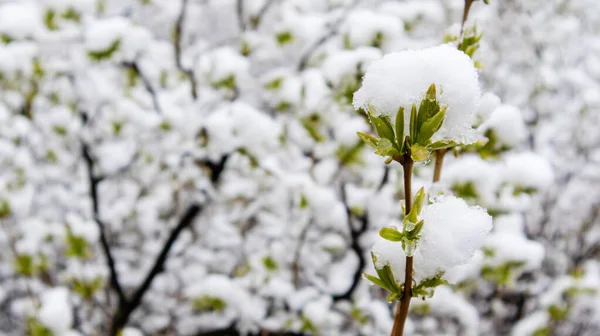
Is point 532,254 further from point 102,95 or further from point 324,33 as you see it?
point 102,95

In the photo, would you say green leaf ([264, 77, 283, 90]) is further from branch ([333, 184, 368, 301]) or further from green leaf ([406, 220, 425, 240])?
green leaf ([406, 220, 425, 240])

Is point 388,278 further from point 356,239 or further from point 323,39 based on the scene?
point 323,39

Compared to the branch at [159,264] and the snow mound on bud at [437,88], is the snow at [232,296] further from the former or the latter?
the snow mound on bud at [437,88]

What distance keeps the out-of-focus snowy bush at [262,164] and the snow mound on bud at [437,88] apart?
0.48 ft

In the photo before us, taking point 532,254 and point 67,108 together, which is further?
point 67,108

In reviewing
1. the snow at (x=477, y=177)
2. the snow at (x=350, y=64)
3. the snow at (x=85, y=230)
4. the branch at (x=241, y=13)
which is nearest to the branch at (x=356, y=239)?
the snow at (x=477, y=177)

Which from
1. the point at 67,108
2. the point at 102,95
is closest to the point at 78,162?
the point at 67,108

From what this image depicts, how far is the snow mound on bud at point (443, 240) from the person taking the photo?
41 cm

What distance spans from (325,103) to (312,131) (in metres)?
0.12

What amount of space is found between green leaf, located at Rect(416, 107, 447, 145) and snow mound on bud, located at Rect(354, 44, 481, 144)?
0.8 inches

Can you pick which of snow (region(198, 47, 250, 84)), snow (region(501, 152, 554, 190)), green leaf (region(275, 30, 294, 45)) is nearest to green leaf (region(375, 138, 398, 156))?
snow (region(501, 152, 554, 190))

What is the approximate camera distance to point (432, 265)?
42 cm

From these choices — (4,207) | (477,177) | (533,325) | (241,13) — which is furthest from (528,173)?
(4,207)

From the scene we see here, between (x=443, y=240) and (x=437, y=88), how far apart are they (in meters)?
0.13
